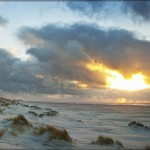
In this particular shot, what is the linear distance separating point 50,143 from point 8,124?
4.63 meters

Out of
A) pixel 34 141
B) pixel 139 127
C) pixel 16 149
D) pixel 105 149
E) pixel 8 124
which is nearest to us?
pixel 16 149

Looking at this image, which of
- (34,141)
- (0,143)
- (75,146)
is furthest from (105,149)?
(0,143)

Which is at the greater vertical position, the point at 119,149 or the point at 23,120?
the point at 23,120

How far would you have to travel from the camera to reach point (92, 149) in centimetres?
1116

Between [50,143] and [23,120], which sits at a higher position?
[23,120]

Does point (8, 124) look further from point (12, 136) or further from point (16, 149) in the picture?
point (16, 149)

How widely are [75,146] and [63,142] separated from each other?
0.55m

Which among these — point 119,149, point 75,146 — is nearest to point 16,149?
point 75,146

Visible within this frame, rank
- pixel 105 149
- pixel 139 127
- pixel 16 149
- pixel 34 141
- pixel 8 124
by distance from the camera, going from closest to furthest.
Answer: pixel 16 149
pixel 105 149
pixel 34 141
pixel 8 124
pixel 139 127

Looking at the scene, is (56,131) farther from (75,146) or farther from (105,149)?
(105,149)

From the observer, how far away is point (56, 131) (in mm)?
12367

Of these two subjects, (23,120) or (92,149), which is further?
(23,120)

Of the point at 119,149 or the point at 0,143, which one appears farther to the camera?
the point at 119,149

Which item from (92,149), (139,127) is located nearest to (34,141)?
(92,149)
